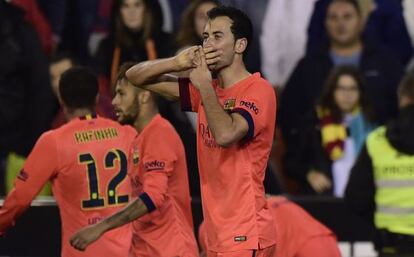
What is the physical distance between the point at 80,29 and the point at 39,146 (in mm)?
3947

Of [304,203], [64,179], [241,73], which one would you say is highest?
[241,73]

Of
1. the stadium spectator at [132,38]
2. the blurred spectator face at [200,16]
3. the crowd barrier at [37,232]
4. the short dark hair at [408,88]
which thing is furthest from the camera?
the stadium spectator at [132,38]

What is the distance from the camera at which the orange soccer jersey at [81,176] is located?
338 inches

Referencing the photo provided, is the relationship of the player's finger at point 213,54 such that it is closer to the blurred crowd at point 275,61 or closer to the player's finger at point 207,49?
the player's finger at point 207,49

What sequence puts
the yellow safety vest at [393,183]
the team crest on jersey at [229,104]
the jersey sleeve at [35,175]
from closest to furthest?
the team crest on jersey at [229,104] → the jersey sleeve at [35,175] → the yellow safety vest at [393,183]

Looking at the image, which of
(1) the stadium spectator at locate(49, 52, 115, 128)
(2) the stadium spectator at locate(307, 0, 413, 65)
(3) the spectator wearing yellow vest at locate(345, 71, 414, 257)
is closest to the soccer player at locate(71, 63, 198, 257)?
(3) the spectator wearing yellow vest at locate(345, 71, 414, 257)

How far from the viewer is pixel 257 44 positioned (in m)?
12.1

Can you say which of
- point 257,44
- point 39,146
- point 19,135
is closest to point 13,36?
point 19,135

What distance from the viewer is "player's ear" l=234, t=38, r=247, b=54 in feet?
24.4

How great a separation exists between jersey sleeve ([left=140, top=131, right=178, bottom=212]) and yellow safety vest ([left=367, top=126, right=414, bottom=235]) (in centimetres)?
174

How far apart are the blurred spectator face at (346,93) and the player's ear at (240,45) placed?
429 centimetres

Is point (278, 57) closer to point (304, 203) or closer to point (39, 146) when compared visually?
Answer: point (304, 203)

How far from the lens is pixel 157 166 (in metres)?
8.31

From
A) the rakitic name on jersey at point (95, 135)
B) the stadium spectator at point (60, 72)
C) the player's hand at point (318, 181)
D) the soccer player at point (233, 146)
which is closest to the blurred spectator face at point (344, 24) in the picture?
the player's hand at point (318, 181)
